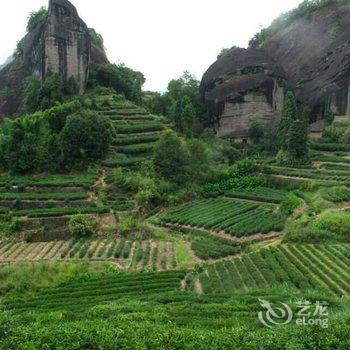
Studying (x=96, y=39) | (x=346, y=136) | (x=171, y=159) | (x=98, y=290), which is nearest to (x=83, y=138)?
(x=171, y=159)

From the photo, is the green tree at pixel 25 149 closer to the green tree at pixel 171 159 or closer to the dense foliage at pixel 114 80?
the green tree at pixel 171 159

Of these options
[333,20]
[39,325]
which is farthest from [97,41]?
[39,325]

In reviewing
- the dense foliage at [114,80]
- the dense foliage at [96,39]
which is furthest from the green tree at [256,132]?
the dense foliage at [96,39]

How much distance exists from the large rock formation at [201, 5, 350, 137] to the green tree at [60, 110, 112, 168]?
24854 mm

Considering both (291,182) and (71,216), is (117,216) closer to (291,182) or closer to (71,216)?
(71,216)

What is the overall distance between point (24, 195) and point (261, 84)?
135ft

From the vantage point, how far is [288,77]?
8106 cm

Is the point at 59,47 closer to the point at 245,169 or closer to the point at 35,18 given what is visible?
the point at 35,18

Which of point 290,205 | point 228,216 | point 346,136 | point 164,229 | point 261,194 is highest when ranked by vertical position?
point 346,136

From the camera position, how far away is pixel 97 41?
98.6m

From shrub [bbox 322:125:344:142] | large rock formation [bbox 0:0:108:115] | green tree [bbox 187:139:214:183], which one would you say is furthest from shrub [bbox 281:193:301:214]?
large rock formation [bbox 0:0:108:115]

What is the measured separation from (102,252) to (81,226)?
6.19m

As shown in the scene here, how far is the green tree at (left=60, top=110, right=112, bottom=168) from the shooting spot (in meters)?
57.3

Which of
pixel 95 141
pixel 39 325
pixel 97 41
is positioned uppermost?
pixel 97 41
